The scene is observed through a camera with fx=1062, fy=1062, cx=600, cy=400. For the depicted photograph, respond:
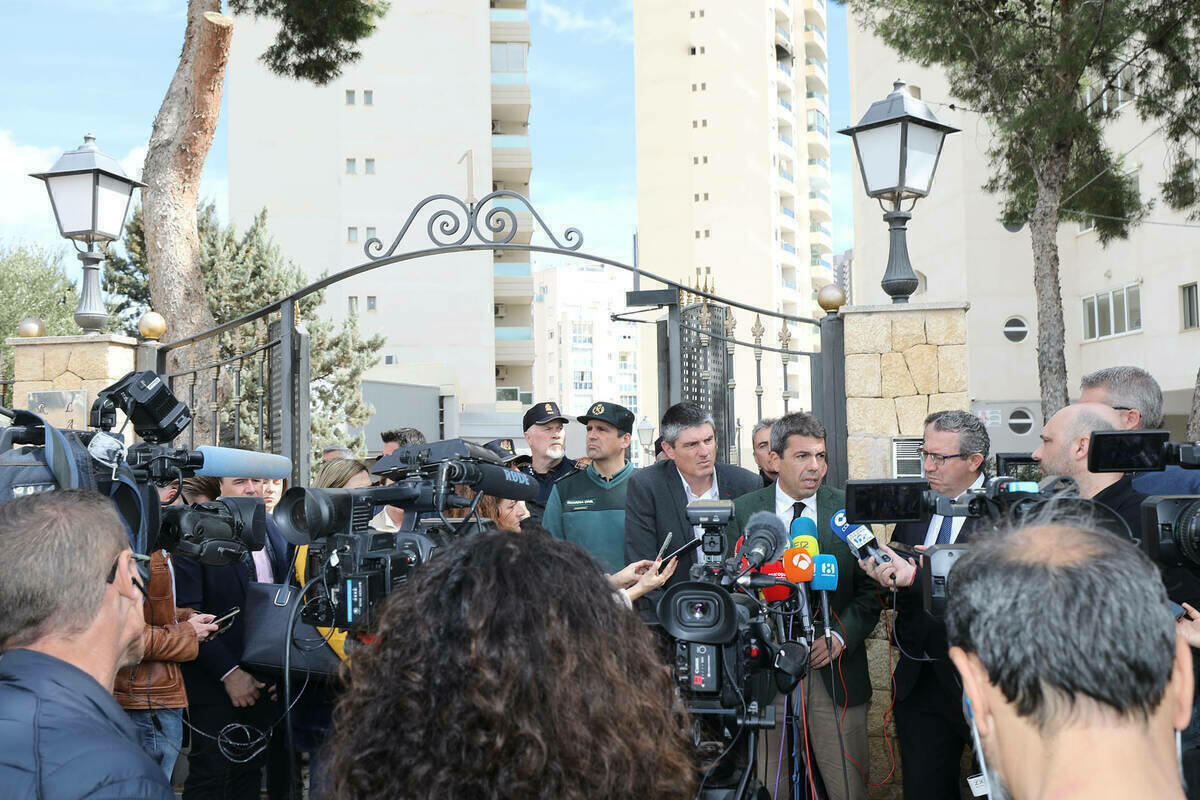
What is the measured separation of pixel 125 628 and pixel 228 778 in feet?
8.29

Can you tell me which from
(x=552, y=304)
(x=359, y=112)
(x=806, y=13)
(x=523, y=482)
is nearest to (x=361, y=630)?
(x=523, y=482)

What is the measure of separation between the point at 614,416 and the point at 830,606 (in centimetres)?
160

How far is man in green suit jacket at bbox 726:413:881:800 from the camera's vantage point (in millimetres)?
4656

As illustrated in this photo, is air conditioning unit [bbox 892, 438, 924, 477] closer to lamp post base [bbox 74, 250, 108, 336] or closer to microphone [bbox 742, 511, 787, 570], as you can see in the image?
microphone [bbox 742, 511, 787, 570]

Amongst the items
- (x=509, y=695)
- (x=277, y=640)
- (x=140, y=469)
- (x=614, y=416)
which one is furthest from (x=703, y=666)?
(x=614, y=416)

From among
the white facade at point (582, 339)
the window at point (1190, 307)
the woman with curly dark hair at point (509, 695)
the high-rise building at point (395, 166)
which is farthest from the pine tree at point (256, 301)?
the white facade at point (582, 339)

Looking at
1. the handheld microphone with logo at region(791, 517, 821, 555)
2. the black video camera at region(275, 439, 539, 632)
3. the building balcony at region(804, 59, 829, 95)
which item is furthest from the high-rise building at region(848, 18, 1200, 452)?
the building balcony at region(804, 59, 829, 95)

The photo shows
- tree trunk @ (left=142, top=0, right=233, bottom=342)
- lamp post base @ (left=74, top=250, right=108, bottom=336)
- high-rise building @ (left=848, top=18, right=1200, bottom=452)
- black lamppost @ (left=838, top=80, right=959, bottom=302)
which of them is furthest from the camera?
high-rise building @ (left=848, top=18, right=1200, bottom=452)

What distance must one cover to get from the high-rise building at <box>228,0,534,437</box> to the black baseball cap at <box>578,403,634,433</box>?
31.4 metres

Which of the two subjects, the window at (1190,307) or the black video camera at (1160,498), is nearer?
the black video camera at (1160,498)

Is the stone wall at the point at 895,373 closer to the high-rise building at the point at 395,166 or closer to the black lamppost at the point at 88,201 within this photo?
the black lamppost at the point at 88,201

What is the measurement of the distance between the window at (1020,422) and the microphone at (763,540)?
79.8ft

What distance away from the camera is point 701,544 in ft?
12.1

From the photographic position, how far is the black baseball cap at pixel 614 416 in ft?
18.6
